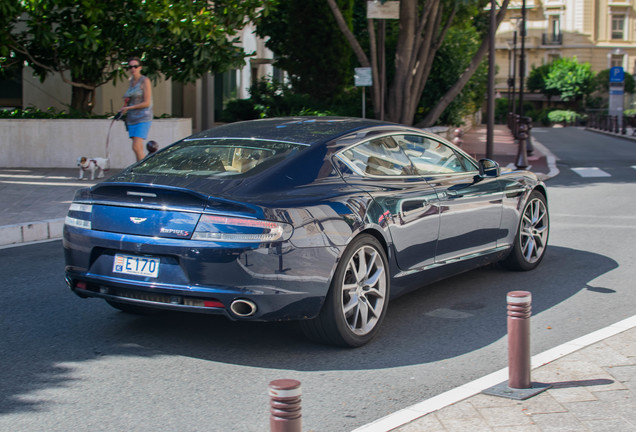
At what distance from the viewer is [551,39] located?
82.7 meters

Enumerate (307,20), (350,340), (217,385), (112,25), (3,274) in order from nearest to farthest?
(217,385) → (350,340) → (3,274) → (112,25) → (307,20)

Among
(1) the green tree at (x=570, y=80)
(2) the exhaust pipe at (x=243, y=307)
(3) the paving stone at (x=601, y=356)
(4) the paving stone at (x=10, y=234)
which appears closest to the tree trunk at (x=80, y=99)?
(4) the paving stone at (x=10, y=234)

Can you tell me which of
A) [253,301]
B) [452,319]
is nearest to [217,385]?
[253,301]

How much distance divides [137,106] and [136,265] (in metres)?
8.41

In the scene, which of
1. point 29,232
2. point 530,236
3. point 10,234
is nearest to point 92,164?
point 29,232

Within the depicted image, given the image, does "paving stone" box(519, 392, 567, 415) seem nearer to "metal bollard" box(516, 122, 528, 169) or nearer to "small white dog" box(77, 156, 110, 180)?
"small white dog" box(77, 156, 110, 180)

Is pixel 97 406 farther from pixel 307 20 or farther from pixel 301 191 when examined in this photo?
pixel 307 20

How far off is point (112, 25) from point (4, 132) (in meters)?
2.92

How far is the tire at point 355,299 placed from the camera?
5355 millimetres

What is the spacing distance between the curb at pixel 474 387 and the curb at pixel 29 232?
20.5ft

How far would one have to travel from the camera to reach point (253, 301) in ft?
16.6

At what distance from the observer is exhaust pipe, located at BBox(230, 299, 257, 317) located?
5.08 m

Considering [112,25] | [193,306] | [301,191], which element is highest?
[112,25]

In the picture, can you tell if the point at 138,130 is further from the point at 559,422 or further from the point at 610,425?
the point at 610,425
